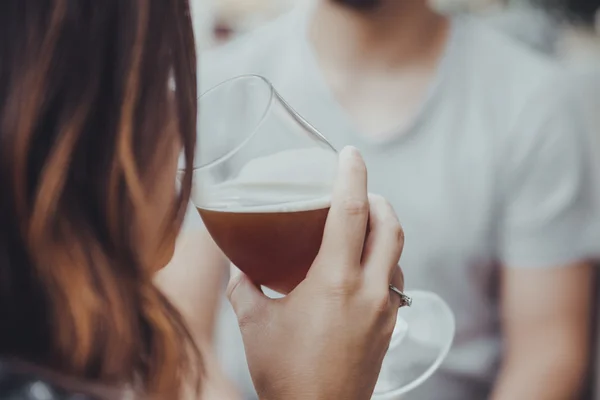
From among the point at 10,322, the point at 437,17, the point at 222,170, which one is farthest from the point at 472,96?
the point at 10,322

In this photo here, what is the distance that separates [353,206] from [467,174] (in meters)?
0.30

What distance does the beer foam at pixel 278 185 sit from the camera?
0.34 meters

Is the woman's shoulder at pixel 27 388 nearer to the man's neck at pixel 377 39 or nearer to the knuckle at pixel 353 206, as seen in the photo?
the knuckle at pixel 353 206

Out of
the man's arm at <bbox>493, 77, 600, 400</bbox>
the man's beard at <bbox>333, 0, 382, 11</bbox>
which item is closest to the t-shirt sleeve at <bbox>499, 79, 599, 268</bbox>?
the man's arm at <bbox>493, 77, 600, 400</bbox>

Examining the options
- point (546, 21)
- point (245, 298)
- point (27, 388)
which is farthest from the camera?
point (546, 21)

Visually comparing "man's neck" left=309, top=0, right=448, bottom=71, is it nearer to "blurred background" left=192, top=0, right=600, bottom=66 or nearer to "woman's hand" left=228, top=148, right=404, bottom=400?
"blurred background" left=192, top=0, right=600, bottom=66

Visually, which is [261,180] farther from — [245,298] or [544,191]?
[544,191]

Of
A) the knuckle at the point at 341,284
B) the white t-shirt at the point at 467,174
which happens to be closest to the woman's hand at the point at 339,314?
the knuckle at the point at 341,284

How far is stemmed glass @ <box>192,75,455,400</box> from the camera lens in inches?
13.3

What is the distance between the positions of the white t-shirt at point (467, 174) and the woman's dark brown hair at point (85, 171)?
10.4 inches

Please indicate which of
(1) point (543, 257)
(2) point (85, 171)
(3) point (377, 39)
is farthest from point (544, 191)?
(2) point (85, 171)

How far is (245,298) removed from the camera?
0.36m

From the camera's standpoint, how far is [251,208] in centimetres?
34

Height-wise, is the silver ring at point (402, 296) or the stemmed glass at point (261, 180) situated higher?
the stemmed glass at point (261, 180)
